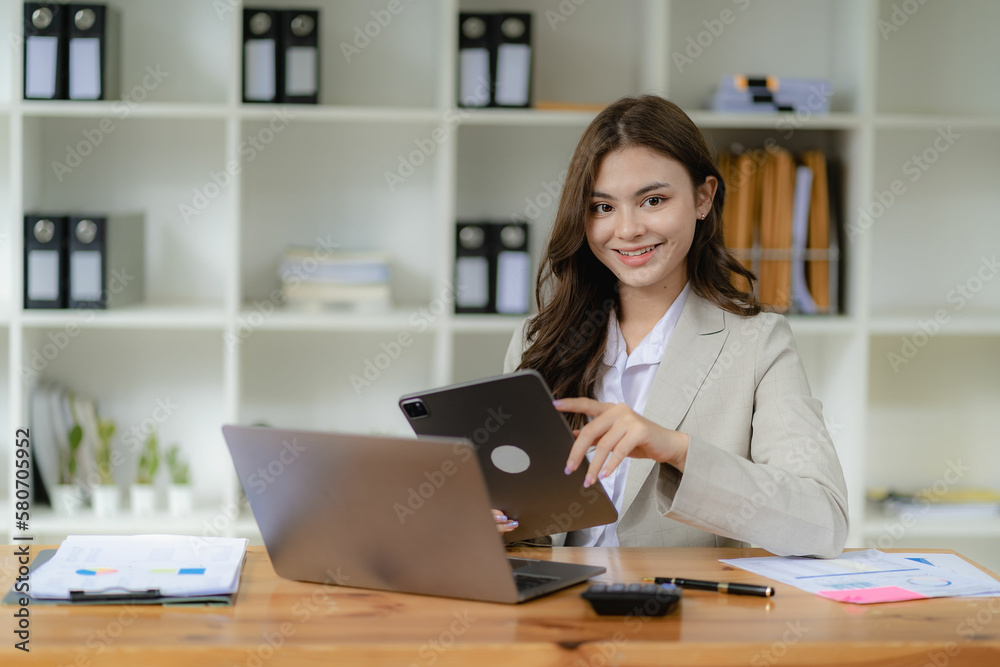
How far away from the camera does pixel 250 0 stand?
2787 millimetres

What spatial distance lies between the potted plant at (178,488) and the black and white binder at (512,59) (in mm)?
1324

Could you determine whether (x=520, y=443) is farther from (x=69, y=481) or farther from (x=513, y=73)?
(x=69, y=481)

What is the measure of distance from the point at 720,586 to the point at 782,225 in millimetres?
1657

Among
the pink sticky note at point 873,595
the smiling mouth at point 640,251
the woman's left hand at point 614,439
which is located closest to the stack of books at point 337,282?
the smiling mouth at point 640,251

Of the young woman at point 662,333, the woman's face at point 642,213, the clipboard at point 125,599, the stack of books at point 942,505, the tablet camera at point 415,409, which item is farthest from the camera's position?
the stack of books at point 942,505

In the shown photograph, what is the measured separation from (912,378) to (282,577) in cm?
233

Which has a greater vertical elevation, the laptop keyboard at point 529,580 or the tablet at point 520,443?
the tablet at point 520,443

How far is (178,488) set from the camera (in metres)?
2.65

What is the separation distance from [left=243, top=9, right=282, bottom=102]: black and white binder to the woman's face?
1184 millimetres

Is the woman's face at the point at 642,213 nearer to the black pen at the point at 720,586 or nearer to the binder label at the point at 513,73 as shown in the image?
the black pen at the point at 720,586

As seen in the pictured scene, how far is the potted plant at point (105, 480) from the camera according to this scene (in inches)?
103

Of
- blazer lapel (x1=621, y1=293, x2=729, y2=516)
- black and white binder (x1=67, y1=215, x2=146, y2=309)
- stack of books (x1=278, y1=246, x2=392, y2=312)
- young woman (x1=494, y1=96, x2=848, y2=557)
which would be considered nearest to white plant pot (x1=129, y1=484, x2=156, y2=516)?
black and white binder (x1=67, y1=215, x2=146, y2=309)

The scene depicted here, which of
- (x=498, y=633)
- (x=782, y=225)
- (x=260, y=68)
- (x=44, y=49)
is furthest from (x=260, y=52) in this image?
(x=498, y=633)

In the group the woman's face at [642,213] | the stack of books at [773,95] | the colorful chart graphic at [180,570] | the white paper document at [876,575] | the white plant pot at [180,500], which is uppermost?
the stack of books at [773,95]
